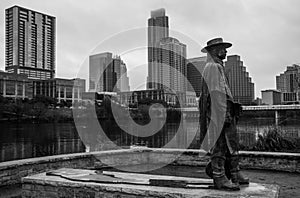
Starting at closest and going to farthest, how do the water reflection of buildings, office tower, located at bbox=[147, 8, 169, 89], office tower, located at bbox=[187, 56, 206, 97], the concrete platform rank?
1. the concrete platform
2. office tower, located at bbox=[187, 56, 206, 97]
3. office tower, located at bbox=[147, 8, 169, 89]
4. the water reflection of buildings

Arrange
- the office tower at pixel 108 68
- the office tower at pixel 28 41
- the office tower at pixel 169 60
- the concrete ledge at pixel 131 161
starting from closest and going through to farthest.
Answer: the concrete ledge at pixel 131 161 < the office tower at pixel 169 60 < the office tower at pixel 108 68 < the office tower at pixel 28 41

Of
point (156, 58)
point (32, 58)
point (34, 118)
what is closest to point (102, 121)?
point (34, 118)

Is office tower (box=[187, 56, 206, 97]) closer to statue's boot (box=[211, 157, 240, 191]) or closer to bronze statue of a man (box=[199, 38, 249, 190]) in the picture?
bronze statue of a man (box=[199, 38, 249, 190])

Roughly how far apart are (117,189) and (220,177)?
1.65m

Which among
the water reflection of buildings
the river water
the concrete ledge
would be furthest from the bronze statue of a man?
the water reflection of buildings

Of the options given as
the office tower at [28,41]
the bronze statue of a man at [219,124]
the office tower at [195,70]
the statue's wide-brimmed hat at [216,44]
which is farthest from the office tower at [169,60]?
the office tower at [28,41]

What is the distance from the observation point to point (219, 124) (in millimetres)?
5184

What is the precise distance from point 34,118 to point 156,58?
4404 centimetres

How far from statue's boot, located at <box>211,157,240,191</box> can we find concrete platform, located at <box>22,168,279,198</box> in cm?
10

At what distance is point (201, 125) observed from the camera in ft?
18.1

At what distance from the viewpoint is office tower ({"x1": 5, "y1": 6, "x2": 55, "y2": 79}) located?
362ft

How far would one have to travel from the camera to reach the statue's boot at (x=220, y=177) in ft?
16.4

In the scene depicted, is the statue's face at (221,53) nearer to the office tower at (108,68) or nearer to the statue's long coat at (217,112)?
the statue's long coat at (217,112)

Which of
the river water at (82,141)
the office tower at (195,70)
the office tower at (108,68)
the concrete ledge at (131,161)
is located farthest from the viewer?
the river water at (82,141)
